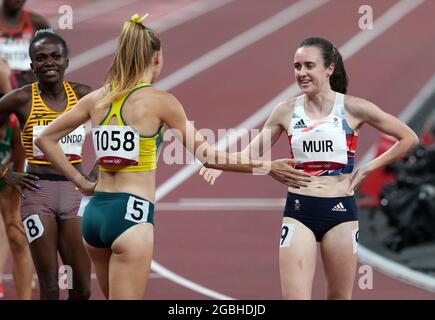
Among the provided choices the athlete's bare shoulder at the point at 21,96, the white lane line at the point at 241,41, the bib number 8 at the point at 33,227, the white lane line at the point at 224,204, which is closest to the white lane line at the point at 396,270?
the white lane line at the point at 224,204

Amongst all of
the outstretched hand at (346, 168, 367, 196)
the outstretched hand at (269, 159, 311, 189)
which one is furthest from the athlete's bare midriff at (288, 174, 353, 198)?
the outstretched hand at (269, 159, 311, 189)

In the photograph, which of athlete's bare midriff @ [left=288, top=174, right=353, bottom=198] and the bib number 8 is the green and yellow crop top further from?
the bib number 8

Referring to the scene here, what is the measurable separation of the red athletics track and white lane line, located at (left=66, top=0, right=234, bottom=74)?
0.21 metres

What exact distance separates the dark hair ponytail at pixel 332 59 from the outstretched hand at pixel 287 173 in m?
0.75

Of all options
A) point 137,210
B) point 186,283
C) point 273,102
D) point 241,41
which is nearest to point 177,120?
point 137,210

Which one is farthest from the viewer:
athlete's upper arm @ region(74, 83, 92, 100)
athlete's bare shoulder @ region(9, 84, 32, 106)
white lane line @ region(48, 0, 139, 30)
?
white lane line @ region(48, 0, 139, 30)

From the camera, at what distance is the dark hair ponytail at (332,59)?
7539mm

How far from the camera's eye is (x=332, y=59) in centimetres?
760

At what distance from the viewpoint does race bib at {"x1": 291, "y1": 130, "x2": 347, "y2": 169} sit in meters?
7.50

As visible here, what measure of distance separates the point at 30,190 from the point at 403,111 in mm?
12171

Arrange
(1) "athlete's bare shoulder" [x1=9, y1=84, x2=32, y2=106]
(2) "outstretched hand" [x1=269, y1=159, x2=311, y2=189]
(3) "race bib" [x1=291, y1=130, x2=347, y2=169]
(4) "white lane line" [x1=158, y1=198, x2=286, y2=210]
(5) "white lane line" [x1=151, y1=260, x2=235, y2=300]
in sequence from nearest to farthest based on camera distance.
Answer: (2) "outstretched hand" [x1=269, y1=159, x2=311, y2=189]
(3) "race bib" [x1=291, y1=130, x2=347, y2=169]
(1) "athlete's bare shoulder" [x1=9, y1=84, x2=32, y2=106]
(5) "white lane line" [x1=151, y1=260, x2=235, y2=300]
(4) "white lane line" [x1=158, y1=198, x2=286, y2=210]

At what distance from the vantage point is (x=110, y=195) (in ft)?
22.8

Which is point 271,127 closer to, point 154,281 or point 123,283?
point 123,283

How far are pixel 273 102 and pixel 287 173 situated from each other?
508 inches
